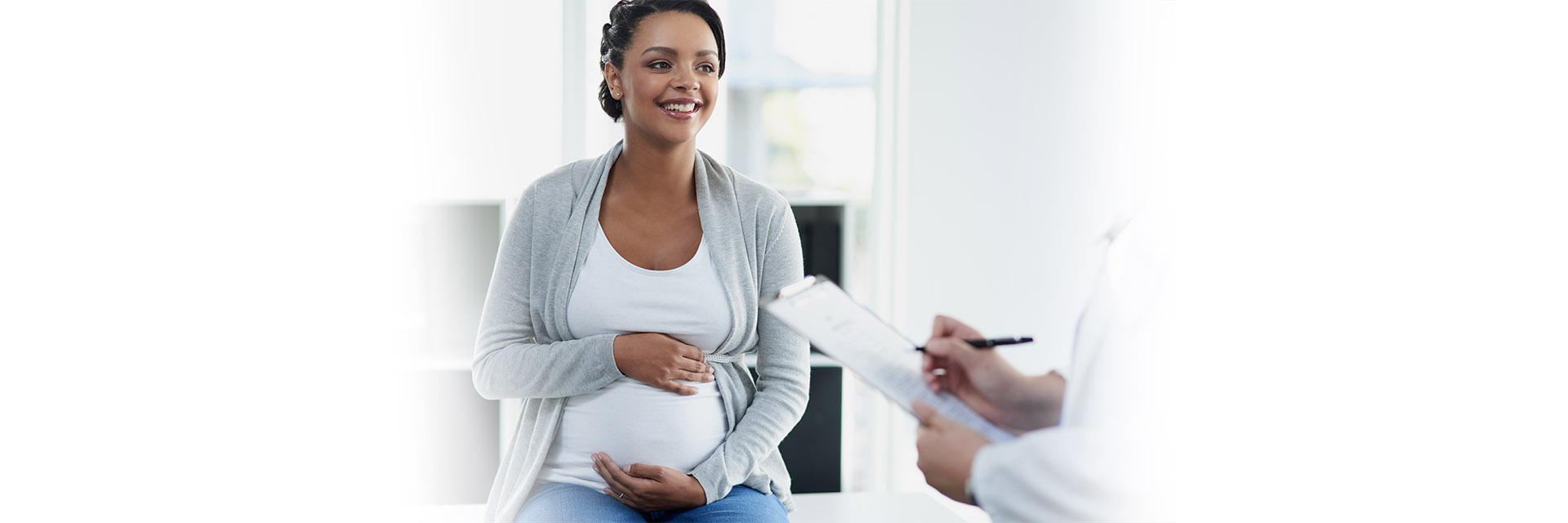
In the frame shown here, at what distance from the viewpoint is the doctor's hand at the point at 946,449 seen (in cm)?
103

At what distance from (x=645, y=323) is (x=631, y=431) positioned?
0.53ft

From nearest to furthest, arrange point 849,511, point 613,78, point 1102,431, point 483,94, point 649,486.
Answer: point 1102,431
point 649,486
point 613,78
point 849,511
point 483,94

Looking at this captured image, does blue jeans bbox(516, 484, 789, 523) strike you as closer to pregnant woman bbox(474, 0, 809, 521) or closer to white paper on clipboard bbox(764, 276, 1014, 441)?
pregnant woman bbox(474, 0, 809, 521)

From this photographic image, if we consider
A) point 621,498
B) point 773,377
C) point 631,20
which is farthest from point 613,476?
point 631,20

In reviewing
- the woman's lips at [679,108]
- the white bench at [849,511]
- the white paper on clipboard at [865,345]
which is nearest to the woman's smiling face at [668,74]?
the woman's lips at [679,108]

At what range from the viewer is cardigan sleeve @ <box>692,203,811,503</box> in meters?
1.51

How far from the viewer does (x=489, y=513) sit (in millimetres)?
1560

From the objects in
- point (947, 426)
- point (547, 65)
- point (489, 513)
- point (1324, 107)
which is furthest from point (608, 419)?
point (1324, 107)

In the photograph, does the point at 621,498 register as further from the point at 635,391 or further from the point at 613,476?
the point at 635,391

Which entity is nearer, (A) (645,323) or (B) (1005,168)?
(A) (645,323)

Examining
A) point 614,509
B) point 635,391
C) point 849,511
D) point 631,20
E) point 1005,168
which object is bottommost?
Answer: point 849,511

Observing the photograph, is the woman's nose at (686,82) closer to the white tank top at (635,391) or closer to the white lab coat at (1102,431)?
the white tank top at (635,391)

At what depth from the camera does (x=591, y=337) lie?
1467mm

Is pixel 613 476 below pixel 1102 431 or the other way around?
below
